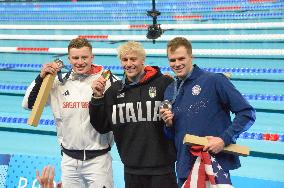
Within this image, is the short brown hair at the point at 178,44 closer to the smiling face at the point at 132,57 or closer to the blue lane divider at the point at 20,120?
the smiling face at the point at 132,57

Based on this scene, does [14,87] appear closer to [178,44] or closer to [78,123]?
[78,123]

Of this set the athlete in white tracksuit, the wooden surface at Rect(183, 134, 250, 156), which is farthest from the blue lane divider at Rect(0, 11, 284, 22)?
the wooden surface at Rect(183, 134, 250, 156)

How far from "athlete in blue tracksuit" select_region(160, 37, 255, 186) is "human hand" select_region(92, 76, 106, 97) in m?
0.44

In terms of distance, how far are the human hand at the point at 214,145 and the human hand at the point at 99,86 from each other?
2.34 feet

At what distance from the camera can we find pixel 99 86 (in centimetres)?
268

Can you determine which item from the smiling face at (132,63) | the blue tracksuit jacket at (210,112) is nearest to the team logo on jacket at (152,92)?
the smiling face at (132,63)

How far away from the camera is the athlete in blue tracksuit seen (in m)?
2.41

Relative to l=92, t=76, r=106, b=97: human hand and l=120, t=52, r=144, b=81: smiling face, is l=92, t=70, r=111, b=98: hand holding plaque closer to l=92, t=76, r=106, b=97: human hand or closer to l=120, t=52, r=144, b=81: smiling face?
l=92, t=76, r=106, b=97: human hand

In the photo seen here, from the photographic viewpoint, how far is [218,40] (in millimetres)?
8977

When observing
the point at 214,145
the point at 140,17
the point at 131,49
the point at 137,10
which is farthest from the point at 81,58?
the point at 137,10

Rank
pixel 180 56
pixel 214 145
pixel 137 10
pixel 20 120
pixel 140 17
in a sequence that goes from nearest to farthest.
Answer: pixel 214 145
pixel 180 56
pixel 20 120
pixel 140 17
pixel 137 10

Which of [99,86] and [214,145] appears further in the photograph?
[99,86]

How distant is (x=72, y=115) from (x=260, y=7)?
8894 mm

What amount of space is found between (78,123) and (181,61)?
0.87 m
